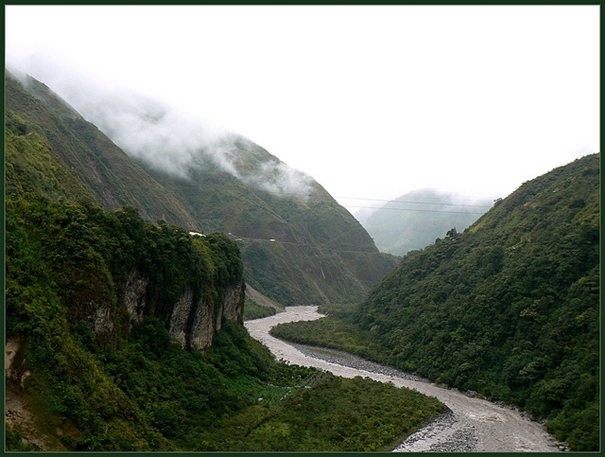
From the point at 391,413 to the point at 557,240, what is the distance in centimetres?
2877

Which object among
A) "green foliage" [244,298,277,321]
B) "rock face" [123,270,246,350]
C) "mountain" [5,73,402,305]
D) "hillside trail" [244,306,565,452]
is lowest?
"hillside trail" [244,306,565,452]

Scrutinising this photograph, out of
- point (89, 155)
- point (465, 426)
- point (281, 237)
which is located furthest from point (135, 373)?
point (281, 237)

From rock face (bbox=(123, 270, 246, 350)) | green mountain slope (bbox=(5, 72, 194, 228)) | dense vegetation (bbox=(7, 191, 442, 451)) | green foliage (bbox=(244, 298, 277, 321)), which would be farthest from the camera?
green foliage (bbox=(244, 298, 277, 321))

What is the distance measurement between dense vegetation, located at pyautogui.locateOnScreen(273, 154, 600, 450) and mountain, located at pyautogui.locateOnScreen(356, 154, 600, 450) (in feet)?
0.41

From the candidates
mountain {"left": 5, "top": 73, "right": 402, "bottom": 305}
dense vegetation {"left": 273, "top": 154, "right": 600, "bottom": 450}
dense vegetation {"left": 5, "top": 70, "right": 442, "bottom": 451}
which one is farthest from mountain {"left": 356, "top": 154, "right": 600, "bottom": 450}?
mountain {"left": 5, "top": 73, "right": 402, "bottom": 305}

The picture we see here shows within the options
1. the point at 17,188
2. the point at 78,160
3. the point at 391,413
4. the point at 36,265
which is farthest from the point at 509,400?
the point at 78,160

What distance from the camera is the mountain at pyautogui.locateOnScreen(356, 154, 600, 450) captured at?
3897 cm

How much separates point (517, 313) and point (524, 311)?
1.36 metres

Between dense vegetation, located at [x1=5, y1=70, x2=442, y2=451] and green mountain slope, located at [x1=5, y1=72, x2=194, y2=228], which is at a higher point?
green mountain slope, located at [x1=5, y1=72, x2=194, y2=228]

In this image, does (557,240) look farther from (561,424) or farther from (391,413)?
(391,413)

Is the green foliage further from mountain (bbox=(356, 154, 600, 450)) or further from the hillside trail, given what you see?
the hillside trail

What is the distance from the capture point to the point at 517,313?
4931cm

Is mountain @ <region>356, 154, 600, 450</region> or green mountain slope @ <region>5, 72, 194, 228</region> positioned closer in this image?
mountain @ <region>356, 154, 600, 450</region>

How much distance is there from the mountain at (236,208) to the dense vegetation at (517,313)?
5601 centimetres
